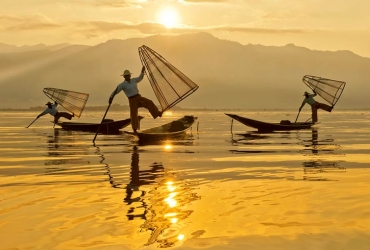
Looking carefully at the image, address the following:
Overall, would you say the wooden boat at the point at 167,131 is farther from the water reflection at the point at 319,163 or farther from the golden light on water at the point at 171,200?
the golden light on water at the point at 171,200

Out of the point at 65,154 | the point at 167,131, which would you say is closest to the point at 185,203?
the point at 65,154

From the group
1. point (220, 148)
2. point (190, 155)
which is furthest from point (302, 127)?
point (190, 155)

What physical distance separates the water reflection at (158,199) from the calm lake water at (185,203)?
0.06 feet

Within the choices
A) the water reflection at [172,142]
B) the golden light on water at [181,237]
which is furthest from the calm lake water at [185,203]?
the water reflection at [172,142]

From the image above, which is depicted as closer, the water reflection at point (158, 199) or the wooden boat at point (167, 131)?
the water reflection at point (158, 199)

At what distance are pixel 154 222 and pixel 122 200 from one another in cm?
211

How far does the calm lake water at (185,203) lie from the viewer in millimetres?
7496

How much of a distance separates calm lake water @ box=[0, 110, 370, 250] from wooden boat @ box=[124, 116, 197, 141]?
19.0ft

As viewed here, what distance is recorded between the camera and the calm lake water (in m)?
7.50

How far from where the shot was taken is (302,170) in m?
15.1

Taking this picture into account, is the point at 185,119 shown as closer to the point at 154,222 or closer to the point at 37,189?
the point at 37,189

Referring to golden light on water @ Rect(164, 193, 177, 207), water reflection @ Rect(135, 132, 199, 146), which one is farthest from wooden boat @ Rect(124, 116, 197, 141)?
golden light on water @ Rect(164, 193, 177, 207)

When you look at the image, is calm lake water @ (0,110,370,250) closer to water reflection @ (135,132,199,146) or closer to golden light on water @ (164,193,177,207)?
golden light on water @ (164,193,177,207)

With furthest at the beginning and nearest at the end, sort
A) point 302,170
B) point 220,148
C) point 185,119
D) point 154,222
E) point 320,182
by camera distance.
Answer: point 185,119 < point 220,148 < point 302,170 < point 320,182 < point 154,222
